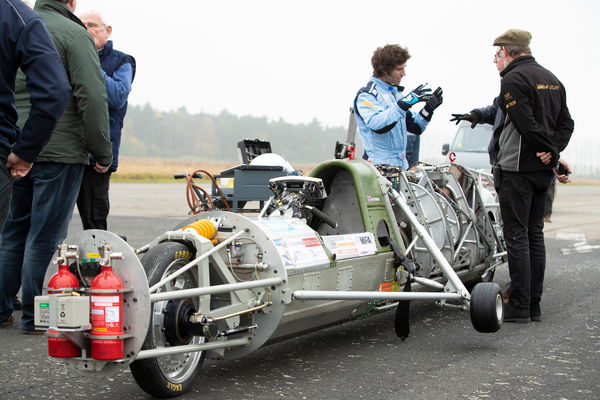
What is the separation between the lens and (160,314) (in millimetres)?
4062

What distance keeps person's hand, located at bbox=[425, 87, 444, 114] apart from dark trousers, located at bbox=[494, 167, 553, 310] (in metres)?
0.78

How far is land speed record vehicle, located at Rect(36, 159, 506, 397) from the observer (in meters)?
3.62

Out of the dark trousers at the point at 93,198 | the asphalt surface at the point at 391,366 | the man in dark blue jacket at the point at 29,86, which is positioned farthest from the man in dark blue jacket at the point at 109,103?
the man in dark blue jacket at the point at 29,86

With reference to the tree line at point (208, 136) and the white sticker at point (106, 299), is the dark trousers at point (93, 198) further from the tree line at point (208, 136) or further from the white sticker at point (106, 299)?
the tree line at point (208, 136)

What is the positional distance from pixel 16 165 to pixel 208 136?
144 metres

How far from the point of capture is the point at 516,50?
6.59 meters

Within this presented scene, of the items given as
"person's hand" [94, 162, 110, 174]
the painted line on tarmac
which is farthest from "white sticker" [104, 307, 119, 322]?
the painted line on tarmac

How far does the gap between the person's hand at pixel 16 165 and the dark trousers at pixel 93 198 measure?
2.29 m

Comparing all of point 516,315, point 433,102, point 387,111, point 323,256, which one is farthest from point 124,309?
point 516,315

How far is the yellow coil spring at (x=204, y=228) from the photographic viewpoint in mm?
4371

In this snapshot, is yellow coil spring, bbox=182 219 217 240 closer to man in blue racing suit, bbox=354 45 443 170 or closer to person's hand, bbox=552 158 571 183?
man in blue racing suit, bbox=354 45 443 170

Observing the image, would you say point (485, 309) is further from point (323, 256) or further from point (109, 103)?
→ point (109, 103)

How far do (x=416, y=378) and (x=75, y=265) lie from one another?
2.01 m

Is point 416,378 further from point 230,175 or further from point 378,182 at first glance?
point 230,175
